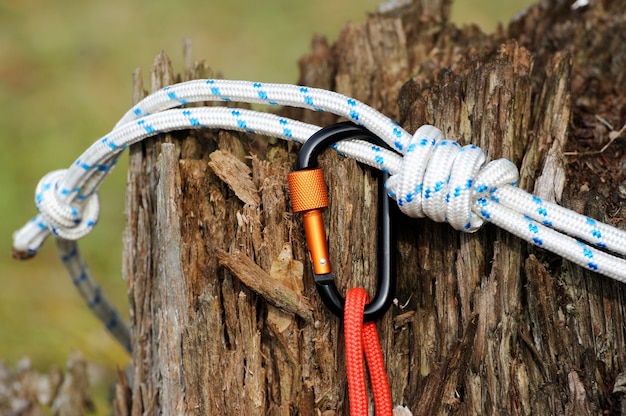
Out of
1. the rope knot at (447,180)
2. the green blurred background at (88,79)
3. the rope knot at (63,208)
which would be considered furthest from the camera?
the green blurred background at (88,79)

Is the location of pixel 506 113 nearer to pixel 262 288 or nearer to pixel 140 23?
pixel 262 288

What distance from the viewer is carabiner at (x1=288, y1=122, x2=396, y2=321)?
54.4 inches

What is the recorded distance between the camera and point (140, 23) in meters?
4.66

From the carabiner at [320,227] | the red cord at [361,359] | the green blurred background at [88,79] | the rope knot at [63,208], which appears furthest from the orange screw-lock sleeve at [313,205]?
the green blurred background at [88,79]

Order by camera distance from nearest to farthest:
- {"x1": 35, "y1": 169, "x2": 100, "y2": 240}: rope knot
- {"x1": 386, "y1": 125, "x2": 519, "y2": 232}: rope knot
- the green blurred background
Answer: {"x1": 386, "y1": 125, "x2": 519, "y2": 232}: rope knot, {"x1": 35, "y1": 169, "x2": 100, "y2": 240}: rope knot, the green blurred background

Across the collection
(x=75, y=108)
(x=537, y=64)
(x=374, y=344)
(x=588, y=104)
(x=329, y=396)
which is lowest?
(x=329, y=396)

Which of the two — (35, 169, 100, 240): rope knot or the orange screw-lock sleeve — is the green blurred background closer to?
(35, 169, 100, 240): rope knot

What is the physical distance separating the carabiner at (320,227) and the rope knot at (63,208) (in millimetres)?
794

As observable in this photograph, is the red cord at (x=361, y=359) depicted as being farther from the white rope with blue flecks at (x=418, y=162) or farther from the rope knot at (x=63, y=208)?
the rope knot at (x=63, y=208)

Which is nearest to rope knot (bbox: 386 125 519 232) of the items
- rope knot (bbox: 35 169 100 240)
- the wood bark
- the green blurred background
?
the wood bark

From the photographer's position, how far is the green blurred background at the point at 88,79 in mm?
3127

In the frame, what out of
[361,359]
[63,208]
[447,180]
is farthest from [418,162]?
[63,208]

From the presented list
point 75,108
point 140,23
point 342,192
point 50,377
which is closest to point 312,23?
point 140,23

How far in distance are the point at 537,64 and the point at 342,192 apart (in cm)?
107
